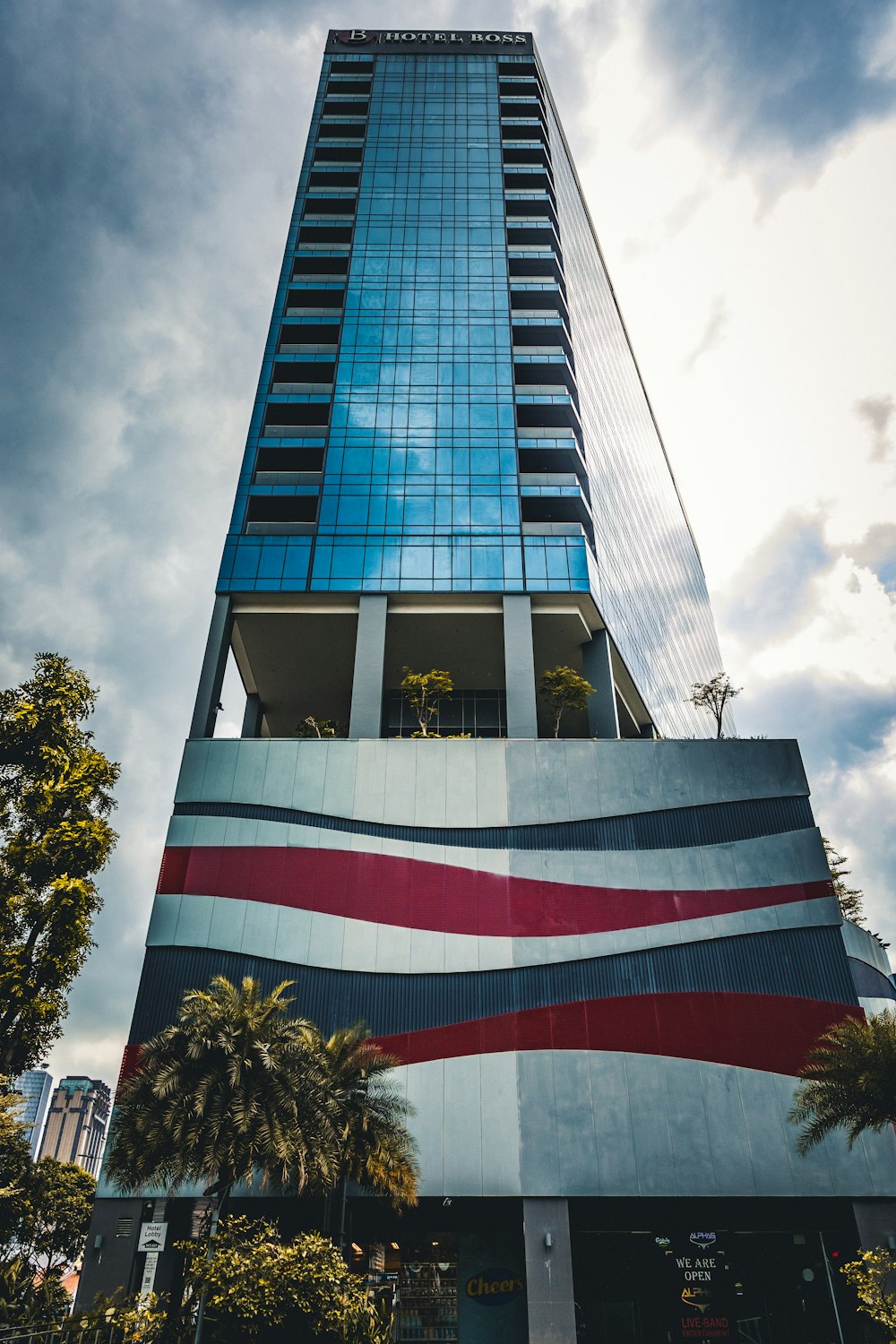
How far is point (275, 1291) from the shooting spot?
63.2ft

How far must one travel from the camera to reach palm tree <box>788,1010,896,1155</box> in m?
24.8

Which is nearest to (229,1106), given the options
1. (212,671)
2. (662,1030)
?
(662,1030)

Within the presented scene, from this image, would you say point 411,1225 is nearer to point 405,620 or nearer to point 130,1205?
point 130,1205

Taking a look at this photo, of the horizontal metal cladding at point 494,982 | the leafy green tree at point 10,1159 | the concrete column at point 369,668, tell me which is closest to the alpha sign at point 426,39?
the concrete column at point 369,668

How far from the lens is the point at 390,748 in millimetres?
38656

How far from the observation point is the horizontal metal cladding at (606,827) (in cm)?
3638

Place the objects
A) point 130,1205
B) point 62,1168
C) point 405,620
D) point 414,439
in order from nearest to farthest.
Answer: point 130,1205
point 405,620
point 414,439
point 62,1168

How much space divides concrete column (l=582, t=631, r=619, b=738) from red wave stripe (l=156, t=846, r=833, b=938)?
10425 millimetres

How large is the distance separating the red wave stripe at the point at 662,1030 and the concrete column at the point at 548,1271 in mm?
5434

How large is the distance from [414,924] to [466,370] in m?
34.7

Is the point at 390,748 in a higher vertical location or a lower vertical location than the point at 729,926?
higher

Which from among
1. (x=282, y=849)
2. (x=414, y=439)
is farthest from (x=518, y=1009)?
(x=414, y=439)

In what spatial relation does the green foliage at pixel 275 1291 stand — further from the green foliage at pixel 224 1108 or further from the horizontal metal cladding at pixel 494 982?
the horizontal metal cladding at pixel 494 982

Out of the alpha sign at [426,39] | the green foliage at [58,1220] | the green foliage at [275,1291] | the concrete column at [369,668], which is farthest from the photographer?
the alpha sign at [426,39]
